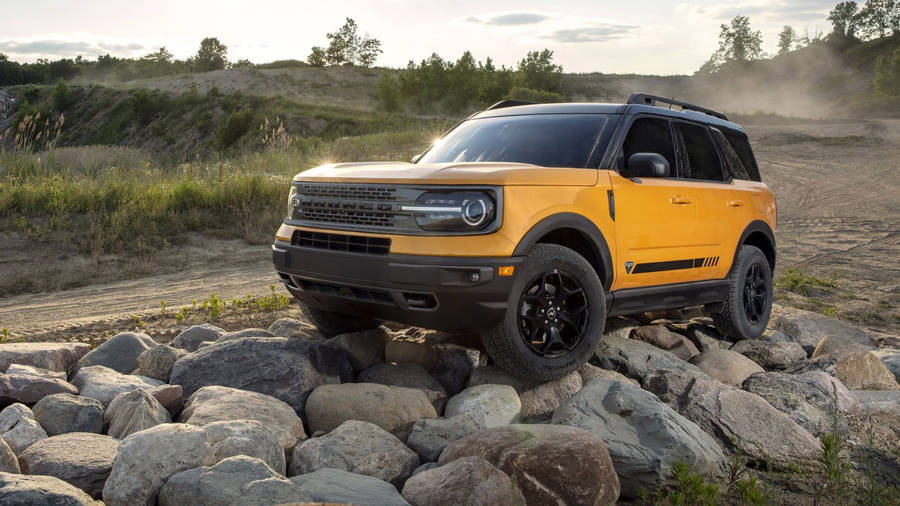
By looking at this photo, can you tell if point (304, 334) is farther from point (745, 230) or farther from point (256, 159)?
point (256, 159)

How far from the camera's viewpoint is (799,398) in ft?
20.0

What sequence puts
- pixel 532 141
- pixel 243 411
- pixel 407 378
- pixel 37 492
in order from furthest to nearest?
1. pixel 532 141
2. pixel 407 378
3. pixel 243 411
4. pixel 37 492

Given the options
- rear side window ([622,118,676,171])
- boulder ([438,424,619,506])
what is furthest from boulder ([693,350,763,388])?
boulder ([438,424,619,506])

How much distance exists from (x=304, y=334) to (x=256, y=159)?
12181 mm

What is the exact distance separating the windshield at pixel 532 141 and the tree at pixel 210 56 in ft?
408

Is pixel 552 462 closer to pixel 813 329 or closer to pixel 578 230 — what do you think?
pixel 578 230

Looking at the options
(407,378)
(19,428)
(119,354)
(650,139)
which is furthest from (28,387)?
(650,139)

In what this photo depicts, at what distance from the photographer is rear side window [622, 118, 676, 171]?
624 cm

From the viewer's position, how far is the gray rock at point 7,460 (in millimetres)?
3922

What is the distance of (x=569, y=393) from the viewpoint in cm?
569

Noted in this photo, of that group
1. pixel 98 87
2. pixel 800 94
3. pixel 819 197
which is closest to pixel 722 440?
pixel 819 197

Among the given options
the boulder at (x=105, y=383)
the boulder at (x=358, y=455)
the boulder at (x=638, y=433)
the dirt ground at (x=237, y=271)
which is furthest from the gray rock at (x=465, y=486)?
the dirt ground at (x=237, y=271)

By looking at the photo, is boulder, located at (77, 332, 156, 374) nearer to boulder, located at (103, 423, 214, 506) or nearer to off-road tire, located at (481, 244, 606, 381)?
boulder, located at (103, 423, 214, 506)

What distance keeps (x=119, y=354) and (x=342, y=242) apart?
2.37 m
